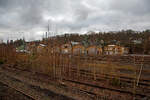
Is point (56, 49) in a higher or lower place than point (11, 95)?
higher

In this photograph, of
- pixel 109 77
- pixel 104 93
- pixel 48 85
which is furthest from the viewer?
pixel 109 77

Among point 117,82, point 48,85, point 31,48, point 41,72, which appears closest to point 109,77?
point 117,82

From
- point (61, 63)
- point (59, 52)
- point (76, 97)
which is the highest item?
point (59, 52)

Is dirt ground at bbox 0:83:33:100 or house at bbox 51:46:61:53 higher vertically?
house at bbox 51:46:61:53

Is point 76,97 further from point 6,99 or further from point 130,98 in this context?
point 6,99

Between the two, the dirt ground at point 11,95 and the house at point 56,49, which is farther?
the house at point 56,49

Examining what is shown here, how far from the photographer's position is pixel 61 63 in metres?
5.73

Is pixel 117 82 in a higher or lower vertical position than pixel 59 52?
lower

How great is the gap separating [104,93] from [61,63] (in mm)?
2652

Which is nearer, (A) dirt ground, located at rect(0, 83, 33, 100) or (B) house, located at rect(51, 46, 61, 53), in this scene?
(A) dirt ground, located at rect(0, 83, 33, 100)

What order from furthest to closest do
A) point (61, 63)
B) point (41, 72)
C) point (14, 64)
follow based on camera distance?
point (14, 64) → point (41, 72) → point (61, 63)

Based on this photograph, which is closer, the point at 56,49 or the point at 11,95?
the point at 11,95

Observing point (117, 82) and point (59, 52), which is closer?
point (117, 82)

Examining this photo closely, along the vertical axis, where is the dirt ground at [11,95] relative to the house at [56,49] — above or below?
below
